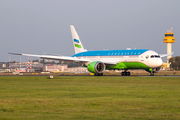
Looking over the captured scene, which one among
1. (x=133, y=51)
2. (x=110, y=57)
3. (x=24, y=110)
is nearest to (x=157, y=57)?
(x=133, y=51)

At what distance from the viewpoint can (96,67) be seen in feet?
170

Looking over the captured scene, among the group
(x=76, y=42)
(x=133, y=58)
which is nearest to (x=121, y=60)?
(x=133, y=58)

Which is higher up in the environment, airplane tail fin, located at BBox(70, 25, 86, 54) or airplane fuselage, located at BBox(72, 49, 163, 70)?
airplane tail fin, located at BBox(70, 25, 86, 54)

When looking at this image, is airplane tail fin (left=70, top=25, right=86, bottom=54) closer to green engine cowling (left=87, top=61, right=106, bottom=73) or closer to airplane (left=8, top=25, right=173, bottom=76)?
airplane (left=8, top=25, right=173, bottom=76)

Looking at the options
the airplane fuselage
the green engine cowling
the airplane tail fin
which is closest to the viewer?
the airplane fuselage

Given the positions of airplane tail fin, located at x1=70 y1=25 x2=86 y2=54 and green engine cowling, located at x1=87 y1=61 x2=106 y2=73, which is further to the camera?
airplane tail fin, located at x1=70 y1=25 x2=86 y2=54

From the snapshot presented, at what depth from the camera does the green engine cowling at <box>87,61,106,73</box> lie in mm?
51622

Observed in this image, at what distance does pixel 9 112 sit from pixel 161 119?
629cm

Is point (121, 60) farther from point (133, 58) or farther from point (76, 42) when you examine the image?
point (76, 42)

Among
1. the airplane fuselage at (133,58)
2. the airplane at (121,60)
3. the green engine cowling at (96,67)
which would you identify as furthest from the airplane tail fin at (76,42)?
the green engine cowling at (96,67)

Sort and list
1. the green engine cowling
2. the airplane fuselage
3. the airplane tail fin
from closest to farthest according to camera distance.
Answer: the airplane fuselage → the green engine cowling → the airplane tail fin

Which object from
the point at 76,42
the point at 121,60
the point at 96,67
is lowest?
the point at 96,67

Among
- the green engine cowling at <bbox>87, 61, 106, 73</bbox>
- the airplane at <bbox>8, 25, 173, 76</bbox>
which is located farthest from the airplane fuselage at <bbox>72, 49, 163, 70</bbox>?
the green engine cowling at <bbox>87, 61, 106, 73</bbox>

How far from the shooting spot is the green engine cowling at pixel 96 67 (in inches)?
2032
